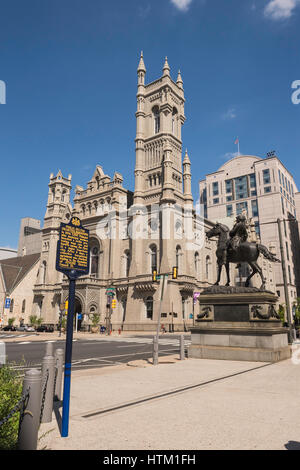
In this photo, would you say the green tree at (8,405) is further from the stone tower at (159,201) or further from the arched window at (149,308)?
the arched window at (149,308)

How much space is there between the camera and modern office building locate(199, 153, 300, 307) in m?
78.6

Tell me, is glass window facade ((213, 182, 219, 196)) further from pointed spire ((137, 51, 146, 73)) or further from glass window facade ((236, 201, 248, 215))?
pointed spire ((137, 51, 146, 73))

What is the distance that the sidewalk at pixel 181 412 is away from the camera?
14.9 ft

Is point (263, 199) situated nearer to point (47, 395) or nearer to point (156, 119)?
point (156, 119)

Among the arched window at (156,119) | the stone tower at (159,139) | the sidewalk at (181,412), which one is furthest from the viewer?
the arched window at (156,119)

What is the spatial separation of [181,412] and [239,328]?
8719 mm

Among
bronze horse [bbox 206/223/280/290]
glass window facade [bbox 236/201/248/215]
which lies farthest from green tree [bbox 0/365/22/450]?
glass window facade [bbox 236/201/248/215]

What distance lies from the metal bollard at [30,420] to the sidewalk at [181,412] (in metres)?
0.51

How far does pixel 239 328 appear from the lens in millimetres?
13984

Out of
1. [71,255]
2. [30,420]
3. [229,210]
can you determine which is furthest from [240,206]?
[30,420]

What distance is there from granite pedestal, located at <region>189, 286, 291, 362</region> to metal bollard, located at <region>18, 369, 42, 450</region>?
11.2 meters

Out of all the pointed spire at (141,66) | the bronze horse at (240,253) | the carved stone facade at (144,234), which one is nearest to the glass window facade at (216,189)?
the carved stone facade at (144,234)
